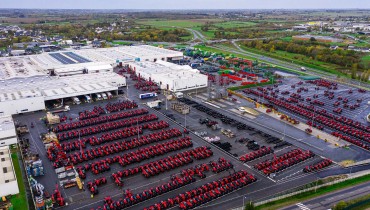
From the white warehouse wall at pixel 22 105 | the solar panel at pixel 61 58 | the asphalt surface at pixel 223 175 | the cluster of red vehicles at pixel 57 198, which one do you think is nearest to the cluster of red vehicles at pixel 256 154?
the asphalt surface at pixel 223 175

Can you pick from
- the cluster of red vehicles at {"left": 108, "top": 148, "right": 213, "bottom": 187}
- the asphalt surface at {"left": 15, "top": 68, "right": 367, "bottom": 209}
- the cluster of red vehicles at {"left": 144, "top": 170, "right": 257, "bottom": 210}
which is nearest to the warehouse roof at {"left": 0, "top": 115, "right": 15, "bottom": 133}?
the asphalt surface at {"left": 15, "top": 68, "right": 367, "bottom": 209}

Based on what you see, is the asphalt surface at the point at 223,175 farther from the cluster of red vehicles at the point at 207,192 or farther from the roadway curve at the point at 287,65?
the roadway curve at the point at 287,65

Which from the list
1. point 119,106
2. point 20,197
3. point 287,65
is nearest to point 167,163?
point 20,197

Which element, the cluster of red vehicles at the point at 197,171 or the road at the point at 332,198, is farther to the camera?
the cluster of red vehicles at the point at 197,171

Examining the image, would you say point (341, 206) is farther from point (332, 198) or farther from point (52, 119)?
point (52, 119)

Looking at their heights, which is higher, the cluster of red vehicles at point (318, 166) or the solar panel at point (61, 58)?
the solar panel at point (61, 58)

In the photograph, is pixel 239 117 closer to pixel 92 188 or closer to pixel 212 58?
pixel 92 188

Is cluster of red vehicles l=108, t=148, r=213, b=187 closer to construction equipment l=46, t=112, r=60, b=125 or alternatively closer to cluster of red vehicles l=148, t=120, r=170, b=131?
cluster of red vehicles l=148, t=120, r=170, b=131
